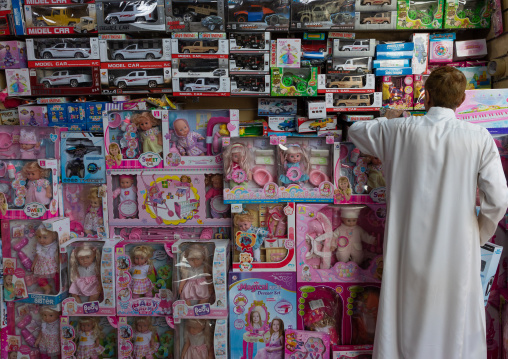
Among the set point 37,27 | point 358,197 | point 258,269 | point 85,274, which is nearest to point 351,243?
point 358,197

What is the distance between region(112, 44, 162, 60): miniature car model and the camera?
3664 millimetres

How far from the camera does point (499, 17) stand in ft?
11.6

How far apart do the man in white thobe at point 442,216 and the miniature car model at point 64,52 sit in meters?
2.84

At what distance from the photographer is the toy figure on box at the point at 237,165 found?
2721 millimetres

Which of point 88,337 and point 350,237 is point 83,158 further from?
point 350,237

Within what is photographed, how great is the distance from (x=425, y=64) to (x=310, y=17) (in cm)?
117

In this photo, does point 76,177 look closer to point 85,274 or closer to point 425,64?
point 85,274

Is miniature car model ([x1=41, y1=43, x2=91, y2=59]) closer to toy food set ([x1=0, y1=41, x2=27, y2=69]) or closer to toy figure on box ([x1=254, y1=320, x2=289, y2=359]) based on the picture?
toy food set ([x1=0, y1=41, x2=27, y2=69])

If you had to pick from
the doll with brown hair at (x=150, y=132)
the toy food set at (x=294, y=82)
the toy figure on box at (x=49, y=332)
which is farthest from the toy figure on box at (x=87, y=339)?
the toy food set at (x=294, y=82)

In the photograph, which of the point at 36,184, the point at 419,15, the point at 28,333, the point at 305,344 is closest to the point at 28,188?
the point at 36,184

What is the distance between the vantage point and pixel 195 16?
12.0 ft

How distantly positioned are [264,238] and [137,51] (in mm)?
2168

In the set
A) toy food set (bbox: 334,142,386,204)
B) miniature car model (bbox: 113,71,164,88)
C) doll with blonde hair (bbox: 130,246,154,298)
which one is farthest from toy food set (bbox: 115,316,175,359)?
miniature car model (bbox: 113,71,164,88)

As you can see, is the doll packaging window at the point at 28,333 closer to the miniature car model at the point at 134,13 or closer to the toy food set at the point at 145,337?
the toy food set at the point at 145,337
